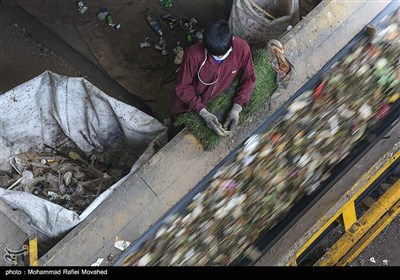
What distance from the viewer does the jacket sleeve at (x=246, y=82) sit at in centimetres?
362

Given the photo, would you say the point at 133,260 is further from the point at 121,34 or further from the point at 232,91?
the point at 121,34

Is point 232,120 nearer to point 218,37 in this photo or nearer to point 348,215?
point 218,37

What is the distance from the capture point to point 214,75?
3.66 meters

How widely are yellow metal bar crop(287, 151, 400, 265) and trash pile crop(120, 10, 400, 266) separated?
0.81 ft

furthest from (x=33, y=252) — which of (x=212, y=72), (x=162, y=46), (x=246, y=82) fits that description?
(x=162, y=46)

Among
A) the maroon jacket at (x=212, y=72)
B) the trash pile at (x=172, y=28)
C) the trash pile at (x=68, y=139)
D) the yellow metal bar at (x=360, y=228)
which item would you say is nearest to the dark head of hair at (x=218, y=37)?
the maroon jacket at (x=212, y=72)

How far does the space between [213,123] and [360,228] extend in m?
1.62

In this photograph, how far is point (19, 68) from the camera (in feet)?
19.1

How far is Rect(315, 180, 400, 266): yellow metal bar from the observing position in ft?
14.6

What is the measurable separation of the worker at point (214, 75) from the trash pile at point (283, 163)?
248 mm

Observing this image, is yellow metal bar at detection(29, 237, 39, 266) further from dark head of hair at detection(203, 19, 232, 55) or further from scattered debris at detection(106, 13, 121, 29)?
scattered debris at detection(106, 13, 121, 29)

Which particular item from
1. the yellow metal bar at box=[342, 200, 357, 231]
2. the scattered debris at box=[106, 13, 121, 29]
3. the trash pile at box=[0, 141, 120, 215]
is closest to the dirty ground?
the scattered debris at box=[106, 13, 121, 29]

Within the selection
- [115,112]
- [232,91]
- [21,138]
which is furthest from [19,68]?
[232,91]

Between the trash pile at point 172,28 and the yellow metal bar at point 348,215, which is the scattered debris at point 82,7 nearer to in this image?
the trash pile at point 172,28
